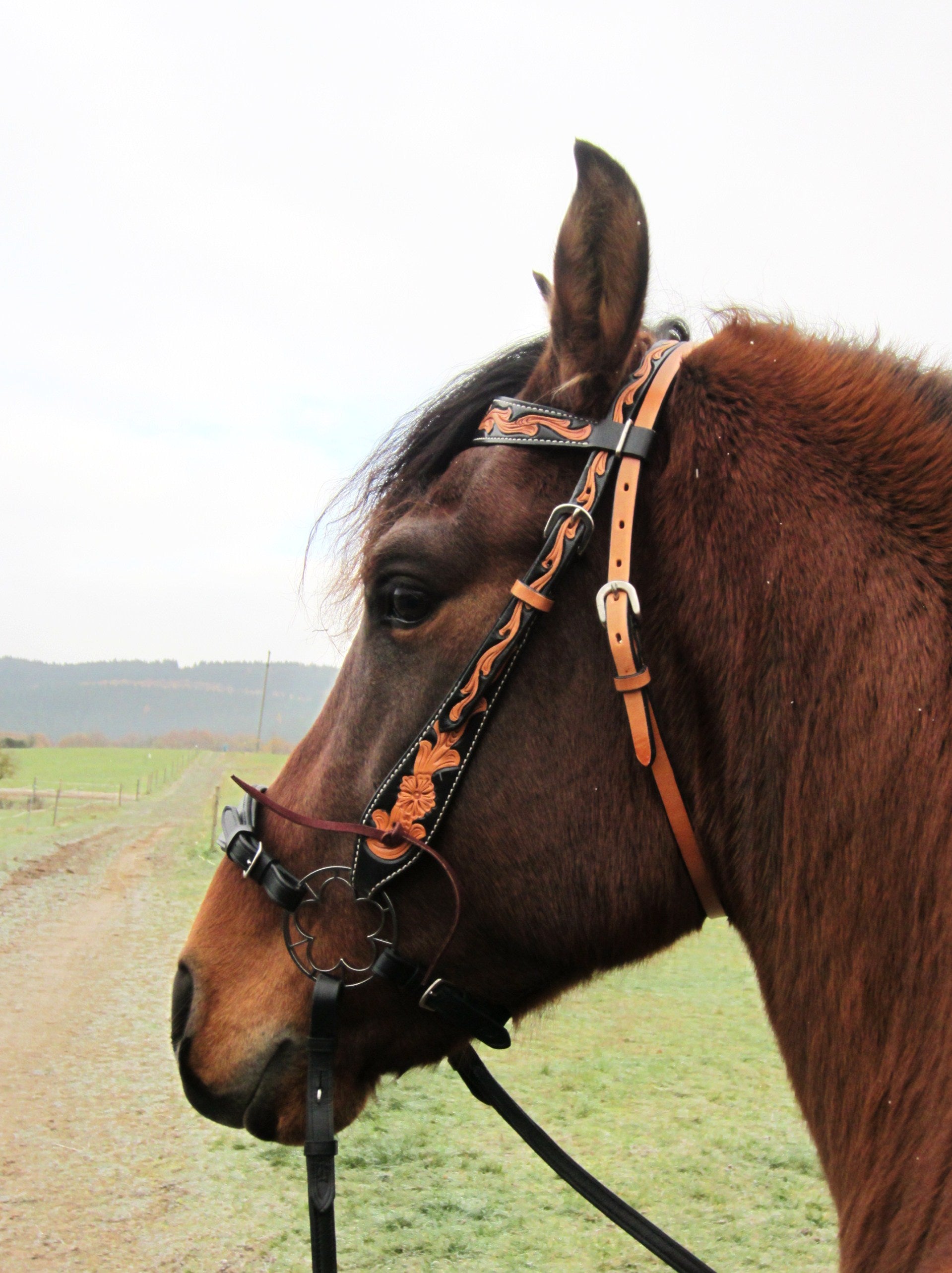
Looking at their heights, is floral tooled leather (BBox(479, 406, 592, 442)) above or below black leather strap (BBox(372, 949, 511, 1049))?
Result: above

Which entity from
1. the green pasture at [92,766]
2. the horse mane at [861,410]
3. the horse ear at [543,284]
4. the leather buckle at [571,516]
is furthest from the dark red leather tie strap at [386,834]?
the green pasture at [92,766]

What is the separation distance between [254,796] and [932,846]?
1.18 metres

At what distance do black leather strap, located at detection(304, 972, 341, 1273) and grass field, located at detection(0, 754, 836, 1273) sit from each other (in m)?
0.51

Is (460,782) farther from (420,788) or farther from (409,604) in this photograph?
(409,604)

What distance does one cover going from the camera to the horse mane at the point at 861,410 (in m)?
1.43

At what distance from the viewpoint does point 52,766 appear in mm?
60906

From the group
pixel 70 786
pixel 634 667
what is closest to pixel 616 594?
pixel 634 667

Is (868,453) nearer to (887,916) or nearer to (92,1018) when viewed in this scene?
(887,916)

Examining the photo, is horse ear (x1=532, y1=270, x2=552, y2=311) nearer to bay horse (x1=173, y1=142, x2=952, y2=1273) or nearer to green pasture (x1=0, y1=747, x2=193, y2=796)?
bay horse (x1=173, y1=142, x2=952, y2=1273)

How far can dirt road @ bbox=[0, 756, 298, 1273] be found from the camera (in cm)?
440

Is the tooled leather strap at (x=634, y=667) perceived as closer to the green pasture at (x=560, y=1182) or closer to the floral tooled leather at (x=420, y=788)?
the floral tooled leather at (x=420, y=788)

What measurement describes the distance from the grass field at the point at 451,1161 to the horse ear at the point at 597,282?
1.36 metres

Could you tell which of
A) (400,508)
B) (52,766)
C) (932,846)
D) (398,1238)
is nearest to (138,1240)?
(398,1238)

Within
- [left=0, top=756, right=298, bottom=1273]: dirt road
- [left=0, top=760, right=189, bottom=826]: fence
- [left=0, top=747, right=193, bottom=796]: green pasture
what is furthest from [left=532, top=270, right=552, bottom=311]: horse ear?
[left=0, top=747, right=193, bottom=796]: green pasture
